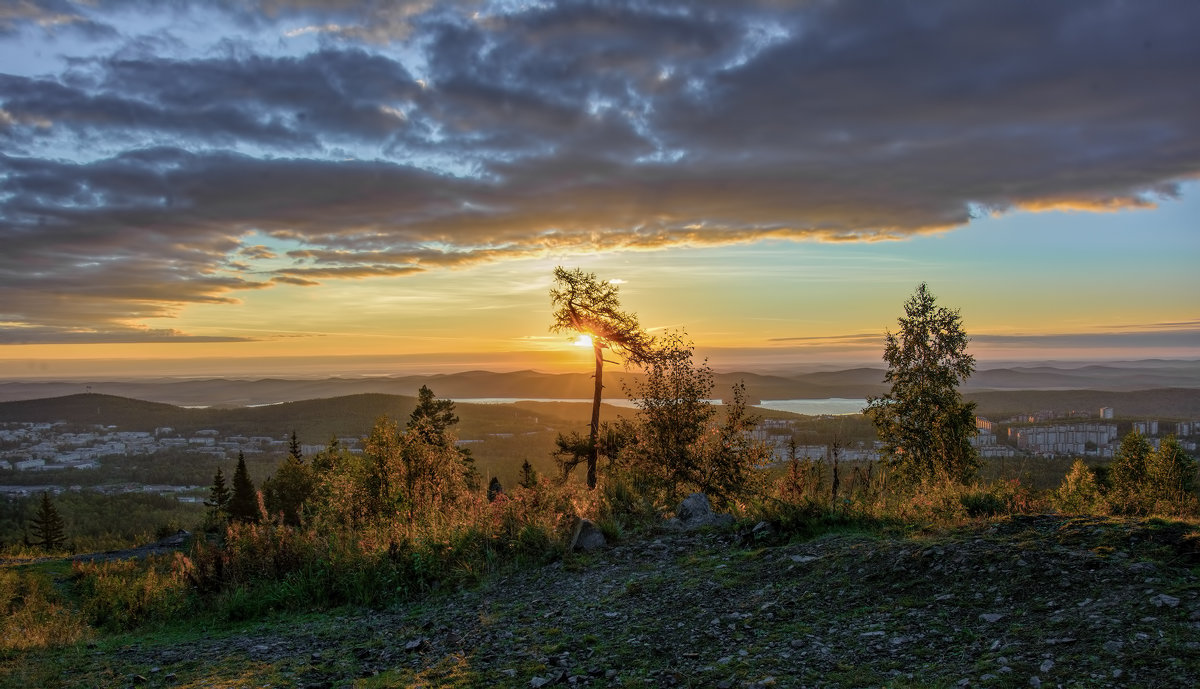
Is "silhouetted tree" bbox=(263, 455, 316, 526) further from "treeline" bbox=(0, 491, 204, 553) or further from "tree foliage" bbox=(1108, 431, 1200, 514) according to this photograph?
"tree foliage" bbox=(1108, 431, 1200, 514)

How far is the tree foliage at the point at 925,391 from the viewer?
24203mm

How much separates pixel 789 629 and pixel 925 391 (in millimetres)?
22137

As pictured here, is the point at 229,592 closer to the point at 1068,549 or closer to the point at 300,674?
the point at 300,674

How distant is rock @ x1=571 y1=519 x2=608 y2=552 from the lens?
9.15 m

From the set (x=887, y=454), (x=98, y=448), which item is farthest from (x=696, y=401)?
(x=98, y=448)

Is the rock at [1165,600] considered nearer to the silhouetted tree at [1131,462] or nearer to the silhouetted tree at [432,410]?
the silhouetted tree at [432,410]

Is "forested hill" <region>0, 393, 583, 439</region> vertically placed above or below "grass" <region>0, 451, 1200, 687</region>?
below

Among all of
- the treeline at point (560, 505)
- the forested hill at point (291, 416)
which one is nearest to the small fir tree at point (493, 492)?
the treeline at point (560, 505)

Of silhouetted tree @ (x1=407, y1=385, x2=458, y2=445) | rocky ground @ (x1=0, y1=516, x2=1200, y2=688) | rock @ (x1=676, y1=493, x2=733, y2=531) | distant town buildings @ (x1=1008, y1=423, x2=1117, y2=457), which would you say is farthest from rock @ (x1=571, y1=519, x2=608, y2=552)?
distant town buildings @ (x1=1008, y1=423, x2=1117, y2=457)

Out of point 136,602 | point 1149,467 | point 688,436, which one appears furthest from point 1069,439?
point 136,602

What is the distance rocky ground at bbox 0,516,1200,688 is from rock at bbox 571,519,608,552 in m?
1.21

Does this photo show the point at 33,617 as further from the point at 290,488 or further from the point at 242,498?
the point at 242,498

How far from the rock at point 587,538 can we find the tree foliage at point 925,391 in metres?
18.3

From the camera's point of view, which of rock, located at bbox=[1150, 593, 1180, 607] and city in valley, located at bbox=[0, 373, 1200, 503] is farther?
city in valley, located at bbox=[0, 373, 1200, 503]
